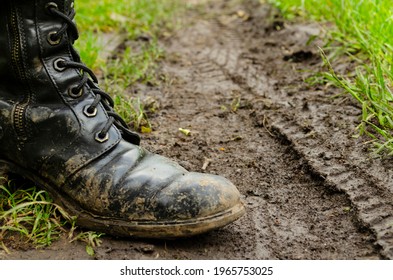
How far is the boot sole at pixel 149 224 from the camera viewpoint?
5.43ft

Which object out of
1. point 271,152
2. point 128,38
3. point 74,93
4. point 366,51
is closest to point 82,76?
point 74,93

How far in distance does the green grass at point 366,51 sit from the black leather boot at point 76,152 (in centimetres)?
83

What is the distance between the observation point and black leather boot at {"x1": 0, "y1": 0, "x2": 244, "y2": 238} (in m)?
1.67

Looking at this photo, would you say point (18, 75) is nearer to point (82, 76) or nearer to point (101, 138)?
point (82, 76)

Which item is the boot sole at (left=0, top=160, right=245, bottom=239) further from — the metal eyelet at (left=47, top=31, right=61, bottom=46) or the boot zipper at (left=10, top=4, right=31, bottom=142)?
the metal eyelet at (left=47, top=31, right=61, bottom=46)

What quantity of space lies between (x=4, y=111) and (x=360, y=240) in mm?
1175

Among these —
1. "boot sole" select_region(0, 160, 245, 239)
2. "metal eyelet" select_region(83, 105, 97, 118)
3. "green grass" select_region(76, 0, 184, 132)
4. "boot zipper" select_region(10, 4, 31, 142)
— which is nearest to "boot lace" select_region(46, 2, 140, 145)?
"metal eyelet" select_region(83, 105, 97, 118)

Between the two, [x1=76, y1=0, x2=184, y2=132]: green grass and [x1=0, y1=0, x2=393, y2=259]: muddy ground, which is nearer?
[x1=0, y1=0, x2=393, y2=259]: muddy ground

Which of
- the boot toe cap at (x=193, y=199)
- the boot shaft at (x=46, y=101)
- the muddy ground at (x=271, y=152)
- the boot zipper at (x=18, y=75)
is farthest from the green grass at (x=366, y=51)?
the boot zipper at (x=18, y=75)

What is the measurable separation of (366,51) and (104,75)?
141cm

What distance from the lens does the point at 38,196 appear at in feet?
6.23

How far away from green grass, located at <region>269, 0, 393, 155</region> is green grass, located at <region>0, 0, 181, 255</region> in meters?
0.96

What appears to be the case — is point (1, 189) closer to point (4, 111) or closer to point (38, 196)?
point (38, 196)
